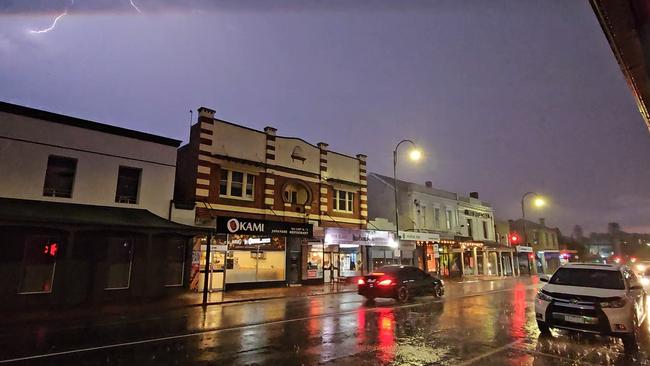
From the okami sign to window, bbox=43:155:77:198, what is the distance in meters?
6.77

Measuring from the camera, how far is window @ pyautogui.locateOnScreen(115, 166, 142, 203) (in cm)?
1822

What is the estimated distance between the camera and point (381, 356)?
710cm

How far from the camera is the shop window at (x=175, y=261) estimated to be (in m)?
18.5

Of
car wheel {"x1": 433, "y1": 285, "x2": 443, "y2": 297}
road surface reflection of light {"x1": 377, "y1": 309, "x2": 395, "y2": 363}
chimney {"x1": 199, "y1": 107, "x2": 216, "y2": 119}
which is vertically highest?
chimney {"x1": 199, "y1": 107, "x2": 216, "y2": 119}

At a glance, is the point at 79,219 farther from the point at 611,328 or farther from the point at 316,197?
the point at 611,328

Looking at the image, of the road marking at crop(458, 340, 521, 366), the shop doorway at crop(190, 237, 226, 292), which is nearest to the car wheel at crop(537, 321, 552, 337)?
the road marking at crop(458, 340, 521, 366)

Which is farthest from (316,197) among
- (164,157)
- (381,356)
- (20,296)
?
(381,356)

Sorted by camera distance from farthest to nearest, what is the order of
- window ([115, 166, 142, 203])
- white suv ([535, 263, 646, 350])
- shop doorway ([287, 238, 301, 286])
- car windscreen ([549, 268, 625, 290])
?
shop doorway ([287, 238, 301, 286]), window ([115, 166, 142, 203]), car windscreen ([549, 268, 625, 290]), white suv ([535, 263, 646, 350])

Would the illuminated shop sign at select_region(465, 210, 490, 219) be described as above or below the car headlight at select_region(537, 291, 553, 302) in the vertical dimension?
above

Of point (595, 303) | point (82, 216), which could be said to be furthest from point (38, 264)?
point (595, 303)

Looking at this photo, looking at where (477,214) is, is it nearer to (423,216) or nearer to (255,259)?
(423,216)

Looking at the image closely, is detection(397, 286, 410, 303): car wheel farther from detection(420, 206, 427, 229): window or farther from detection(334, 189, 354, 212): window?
detection(420, 206, 427, 229): window

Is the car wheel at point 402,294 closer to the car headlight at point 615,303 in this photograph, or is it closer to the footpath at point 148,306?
the footpath at point 148,306

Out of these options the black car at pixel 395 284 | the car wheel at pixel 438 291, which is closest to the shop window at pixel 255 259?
the black car at pixel 395 284
